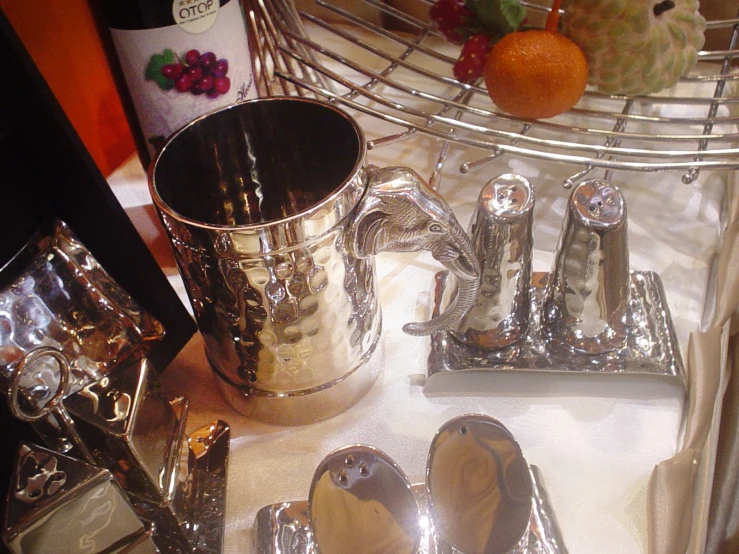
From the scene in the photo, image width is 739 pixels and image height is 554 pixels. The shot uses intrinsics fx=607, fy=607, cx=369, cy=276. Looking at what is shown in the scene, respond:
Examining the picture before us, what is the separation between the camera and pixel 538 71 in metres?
0.34

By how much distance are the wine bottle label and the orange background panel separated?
0.06 metres

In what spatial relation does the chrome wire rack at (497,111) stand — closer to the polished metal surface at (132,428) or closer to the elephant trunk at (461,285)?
the elephant trunk at (461,285)

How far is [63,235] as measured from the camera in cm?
28

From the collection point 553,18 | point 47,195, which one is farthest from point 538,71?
point 47,195

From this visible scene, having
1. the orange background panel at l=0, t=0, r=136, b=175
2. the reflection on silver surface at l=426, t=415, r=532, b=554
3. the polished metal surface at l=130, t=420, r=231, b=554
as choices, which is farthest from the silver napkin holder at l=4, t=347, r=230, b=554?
the orange background panel at l=0, t=0, r=136, b=175

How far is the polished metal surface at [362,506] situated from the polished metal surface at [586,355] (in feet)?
0.26

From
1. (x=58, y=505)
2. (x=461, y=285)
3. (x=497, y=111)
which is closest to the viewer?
(x=58, y=505)

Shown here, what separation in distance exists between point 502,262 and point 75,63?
30 centimetres

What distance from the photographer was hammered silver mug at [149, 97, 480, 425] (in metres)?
0.25

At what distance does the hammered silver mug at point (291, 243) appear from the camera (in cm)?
25

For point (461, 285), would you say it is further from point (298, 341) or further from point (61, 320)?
point (61, 320)

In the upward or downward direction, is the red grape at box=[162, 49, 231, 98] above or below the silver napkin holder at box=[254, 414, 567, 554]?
above

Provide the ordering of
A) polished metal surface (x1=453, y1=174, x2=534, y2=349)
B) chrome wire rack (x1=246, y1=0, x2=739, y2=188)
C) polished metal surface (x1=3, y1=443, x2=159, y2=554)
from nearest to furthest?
polished metal surface (x1=3, y1=443, x2=159, y2=554) → polished metal surface (x1=453, y1=174, x2=534, y2=349) → chrome wire rack (x1=246, y1=0, x2=739, y2=188)

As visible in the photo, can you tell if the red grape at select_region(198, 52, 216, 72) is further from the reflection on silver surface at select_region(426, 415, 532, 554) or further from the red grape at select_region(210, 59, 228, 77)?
the reflection on silver surface at select_region(426, 415, 532, 554)
